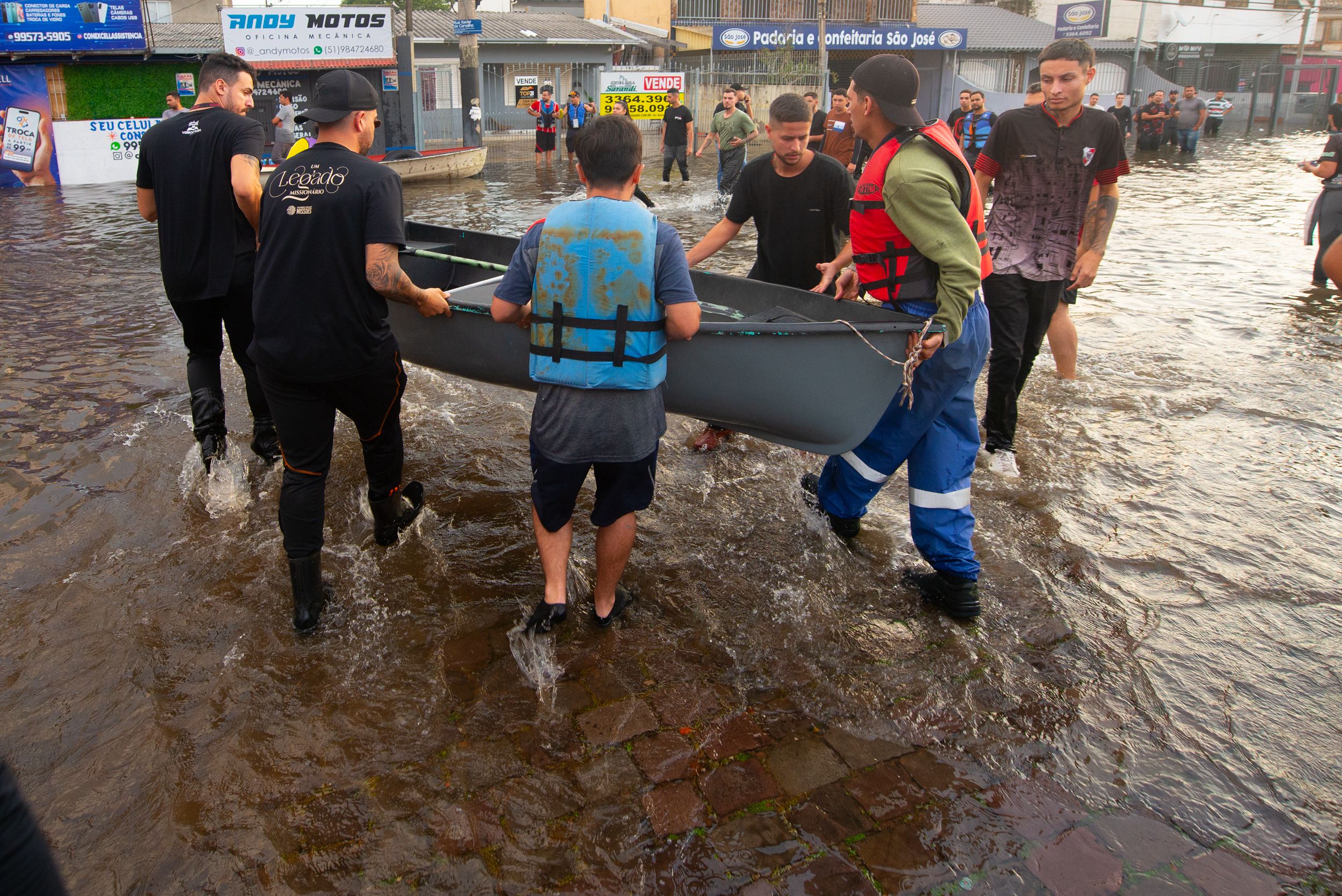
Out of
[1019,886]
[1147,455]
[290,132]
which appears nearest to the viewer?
[1019,886]

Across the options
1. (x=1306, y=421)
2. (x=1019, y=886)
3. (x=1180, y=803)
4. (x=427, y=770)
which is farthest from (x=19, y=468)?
(x=1306, y=421)

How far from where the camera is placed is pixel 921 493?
11.3 ft

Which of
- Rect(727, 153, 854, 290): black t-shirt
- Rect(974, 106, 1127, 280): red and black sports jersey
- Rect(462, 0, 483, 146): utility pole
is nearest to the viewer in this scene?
Rect(974, 106, 1127, 280): red and black sports jersey

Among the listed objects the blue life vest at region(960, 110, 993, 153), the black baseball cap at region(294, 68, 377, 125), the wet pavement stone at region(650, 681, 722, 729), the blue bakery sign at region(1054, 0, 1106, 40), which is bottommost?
the wet pavement stone at region(650, 681, 722, 729)

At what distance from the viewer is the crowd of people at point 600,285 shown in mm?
2859

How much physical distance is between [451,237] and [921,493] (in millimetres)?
3869

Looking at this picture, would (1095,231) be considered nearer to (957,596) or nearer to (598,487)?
(957,596)

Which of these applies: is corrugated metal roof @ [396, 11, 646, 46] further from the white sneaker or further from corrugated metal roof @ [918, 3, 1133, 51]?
the white sneaker

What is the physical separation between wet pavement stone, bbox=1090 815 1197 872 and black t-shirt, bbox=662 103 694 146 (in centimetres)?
1524

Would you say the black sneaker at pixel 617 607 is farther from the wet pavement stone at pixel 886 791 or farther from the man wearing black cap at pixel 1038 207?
the man wearing black cap at pixel 1038 207

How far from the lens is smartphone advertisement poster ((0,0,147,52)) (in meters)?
16.7

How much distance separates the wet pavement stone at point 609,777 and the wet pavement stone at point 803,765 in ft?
1.32

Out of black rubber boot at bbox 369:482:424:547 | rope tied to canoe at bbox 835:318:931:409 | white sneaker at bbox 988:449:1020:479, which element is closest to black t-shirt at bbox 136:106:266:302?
black rubber boot at bbox 369:482:424:547

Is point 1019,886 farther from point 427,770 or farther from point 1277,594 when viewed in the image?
A: point 1277,594
